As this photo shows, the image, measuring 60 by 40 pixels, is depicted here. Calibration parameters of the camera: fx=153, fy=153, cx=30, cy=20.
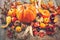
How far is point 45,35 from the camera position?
1293mm

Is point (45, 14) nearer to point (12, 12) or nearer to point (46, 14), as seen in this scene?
point (46, 14)

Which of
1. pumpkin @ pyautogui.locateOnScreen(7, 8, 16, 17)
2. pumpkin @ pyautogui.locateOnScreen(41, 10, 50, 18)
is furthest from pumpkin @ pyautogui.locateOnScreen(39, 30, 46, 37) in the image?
pumpkin @ pyautogui.locateOnScreen(7, 8, 16, 17)

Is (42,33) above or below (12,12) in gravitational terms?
below

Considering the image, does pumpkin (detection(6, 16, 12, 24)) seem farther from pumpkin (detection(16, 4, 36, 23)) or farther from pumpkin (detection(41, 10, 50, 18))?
pumpkin (detection(41, 10, 50, 18))

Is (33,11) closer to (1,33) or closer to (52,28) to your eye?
(52,28)

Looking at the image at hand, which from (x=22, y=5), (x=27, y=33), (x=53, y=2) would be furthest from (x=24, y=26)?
(x=53, y=2)

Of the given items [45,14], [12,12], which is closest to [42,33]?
[45,14]

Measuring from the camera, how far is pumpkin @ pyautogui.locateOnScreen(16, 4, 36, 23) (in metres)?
1.32

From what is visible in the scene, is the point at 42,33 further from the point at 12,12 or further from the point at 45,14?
the point at 12,12

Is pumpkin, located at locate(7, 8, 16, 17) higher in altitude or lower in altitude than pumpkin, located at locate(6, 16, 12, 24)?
higher

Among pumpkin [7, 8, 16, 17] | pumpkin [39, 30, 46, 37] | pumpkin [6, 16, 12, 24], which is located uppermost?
pumpkin [7, 8, 16, 17]

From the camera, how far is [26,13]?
132cm

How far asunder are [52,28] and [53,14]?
0.40 ft

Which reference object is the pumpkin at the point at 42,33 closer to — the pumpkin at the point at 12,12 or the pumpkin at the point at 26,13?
the pumpkin at the point at 26,13
